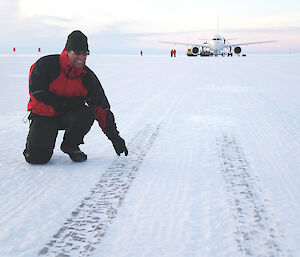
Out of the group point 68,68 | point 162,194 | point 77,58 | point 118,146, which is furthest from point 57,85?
point 162,194

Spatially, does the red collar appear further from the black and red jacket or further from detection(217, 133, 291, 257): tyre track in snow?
detection(217, 133, 291, 257): tyre track in snow

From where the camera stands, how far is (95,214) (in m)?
2.22

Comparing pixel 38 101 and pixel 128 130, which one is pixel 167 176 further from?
pixel 128 130

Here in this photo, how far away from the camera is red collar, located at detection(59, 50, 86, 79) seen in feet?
10.1

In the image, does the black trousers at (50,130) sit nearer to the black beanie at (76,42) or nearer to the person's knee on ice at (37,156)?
the person's knee on ice at (37,156)

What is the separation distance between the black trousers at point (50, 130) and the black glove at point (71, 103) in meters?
0.04

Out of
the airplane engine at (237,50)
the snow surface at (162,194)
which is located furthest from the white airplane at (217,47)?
the snow surface at (162,194)

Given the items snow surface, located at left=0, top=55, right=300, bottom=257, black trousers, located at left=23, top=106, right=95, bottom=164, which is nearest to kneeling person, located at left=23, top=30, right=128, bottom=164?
black trousers, located at left=23, top=106, right=95, bottom=164

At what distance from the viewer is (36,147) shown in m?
3.16

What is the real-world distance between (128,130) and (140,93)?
3.86m

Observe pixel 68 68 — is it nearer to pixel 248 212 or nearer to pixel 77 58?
pixel 77 58

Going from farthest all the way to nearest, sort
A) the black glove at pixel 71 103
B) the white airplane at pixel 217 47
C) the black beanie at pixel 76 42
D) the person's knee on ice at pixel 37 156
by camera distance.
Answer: the white airplane at pixel 217 47
the black glove at pixel 71 103
the person's knee on ice at pixel 37 156
the black beanie at pixel 76 42

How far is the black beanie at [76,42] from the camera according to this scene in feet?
9.87

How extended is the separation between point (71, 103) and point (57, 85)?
0.22 m
